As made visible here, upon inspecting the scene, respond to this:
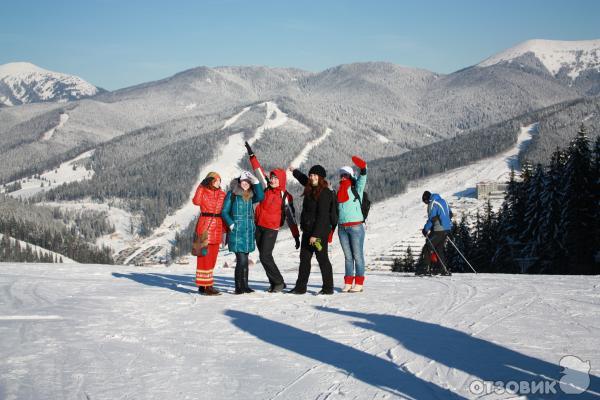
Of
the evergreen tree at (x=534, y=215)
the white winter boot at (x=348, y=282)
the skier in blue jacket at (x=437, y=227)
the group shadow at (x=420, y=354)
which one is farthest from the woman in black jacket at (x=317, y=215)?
the evergreen tree at (x=534, y=215)

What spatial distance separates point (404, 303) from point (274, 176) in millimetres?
3256

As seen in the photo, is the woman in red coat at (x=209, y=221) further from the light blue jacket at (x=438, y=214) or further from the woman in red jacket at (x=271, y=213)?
the light blue jacket at (x=438, y=214)

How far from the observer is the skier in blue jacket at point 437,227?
14.8m

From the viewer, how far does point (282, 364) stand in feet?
20.6

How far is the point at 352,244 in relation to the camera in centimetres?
1106

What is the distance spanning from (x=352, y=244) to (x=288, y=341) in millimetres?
4037

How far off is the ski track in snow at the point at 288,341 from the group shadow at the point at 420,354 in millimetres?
20

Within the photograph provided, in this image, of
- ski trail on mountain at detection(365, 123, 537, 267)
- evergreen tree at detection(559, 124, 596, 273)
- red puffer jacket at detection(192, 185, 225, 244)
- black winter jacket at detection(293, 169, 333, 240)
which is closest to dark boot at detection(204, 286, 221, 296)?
red puffer jacket at detection(192, 185, 225, 244)

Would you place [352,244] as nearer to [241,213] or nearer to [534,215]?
[241,213]

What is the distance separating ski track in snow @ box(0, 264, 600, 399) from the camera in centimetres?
562

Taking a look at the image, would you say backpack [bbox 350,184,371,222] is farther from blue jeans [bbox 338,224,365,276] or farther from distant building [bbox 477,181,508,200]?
distant building [bbox 477,181,508,200]

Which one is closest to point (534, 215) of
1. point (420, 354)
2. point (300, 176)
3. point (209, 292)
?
point (300, 176)

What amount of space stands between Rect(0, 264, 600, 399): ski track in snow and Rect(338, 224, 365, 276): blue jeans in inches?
28.2

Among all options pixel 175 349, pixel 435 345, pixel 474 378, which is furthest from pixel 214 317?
pixel 474 378
